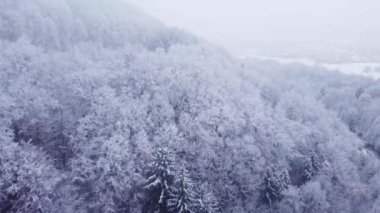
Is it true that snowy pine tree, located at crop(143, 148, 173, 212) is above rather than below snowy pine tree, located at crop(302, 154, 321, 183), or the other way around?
above

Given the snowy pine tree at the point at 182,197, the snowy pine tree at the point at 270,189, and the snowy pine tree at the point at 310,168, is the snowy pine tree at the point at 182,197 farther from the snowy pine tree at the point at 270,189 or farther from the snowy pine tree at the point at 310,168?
the snowy pine tree at the point at 310,168

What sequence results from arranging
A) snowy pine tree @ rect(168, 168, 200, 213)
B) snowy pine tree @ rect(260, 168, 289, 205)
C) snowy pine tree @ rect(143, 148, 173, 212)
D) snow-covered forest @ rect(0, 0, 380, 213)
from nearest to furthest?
snowy pine tree @ rect(168, 168, 200, 213) → snowy pine tree @ rect(143, 148, 173, 212) → snow-covered forest @ rect(0, 0, 380, 213) → snowy pine tree @ rect(260, 168, 289, 205)

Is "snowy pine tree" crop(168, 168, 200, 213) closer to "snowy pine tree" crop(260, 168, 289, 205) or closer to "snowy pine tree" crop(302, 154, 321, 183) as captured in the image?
"snowy pine tree" crop(260, 168, 289, 205)

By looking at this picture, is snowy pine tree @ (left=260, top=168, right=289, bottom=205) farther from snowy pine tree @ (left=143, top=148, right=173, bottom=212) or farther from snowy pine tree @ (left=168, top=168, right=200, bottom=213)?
A: snowy pine tree @ (left=143, top=148, right=173, bottom=212)

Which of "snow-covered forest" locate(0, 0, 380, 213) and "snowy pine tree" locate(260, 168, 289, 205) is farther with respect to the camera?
"snowy pine tree" locate(260, 168, 289, 205)

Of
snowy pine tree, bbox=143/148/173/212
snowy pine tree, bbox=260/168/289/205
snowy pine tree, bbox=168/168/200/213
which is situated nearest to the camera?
snowy pine tree, bbox=168/168/200/213

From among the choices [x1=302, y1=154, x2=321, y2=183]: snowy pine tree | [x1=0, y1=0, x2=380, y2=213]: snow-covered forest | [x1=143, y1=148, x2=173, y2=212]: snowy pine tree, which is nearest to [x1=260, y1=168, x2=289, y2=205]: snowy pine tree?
[x1=0, y1=0, x2=380, y2=213]: snow-covered forest

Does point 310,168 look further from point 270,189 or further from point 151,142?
point 151,142

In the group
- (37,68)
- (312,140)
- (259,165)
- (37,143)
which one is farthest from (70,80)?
(312,140)

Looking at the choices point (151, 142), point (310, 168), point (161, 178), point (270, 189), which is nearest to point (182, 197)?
point (161, 178)
